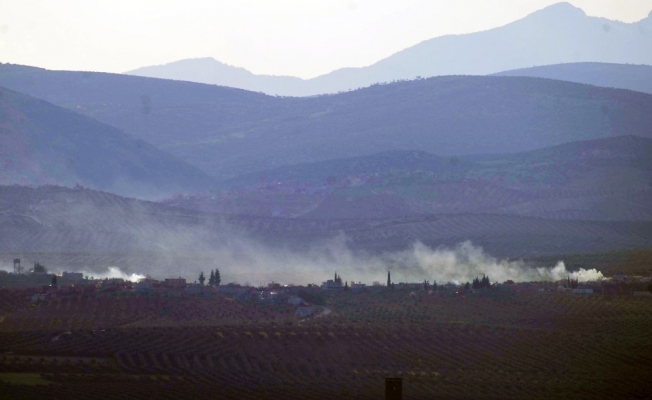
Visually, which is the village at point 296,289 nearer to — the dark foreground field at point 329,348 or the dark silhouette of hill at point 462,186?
the dark foreground field at point 329,348

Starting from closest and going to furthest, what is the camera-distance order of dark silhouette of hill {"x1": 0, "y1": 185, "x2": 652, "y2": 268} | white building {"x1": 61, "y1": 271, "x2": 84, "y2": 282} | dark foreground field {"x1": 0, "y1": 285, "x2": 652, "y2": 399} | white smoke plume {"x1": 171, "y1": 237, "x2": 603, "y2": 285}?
1. dark foreground field {"x1": 0, "y1": 285, "x2": 652, "y2": 399}
2. white building {"x1": 61, "y1": 271, "x2": 84, "y2": 282}
3. white smoke plume {"x1": 171, "y1": 237, "x2": 603, "y2": 285}
4. dark silhouette of hill {"x1": 0, "y1": 185, "x2": 652, "y2": 268}

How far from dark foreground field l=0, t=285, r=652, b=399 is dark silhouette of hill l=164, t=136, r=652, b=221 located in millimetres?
72118

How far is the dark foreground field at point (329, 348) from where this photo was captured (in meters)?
46.2

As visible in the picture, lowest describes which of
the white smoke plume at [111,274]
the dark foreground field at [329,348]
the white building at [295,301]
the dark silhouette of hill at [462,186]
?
the dark foreground field at [329,348]

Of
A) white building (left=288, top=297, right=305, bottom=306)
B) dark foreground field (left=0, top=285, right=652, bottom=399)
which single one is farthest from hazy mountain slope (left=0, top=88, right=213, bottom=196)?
dark foreground field (left=0, top=285, right=652, bottom=399)

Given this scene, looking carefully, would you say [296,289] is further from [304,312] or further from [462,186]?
[462,186]

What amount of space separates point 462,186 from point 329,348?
346ft

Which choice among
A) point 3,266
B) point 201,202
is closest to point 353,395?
point 3,266

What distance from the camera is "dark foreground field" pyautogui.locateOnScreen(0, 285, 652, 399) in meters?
46.2

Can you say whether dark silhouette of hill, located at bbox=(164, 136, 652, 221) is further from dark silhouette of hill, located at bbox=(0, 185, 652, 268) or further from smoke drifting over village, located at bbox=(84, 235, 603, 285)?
smoke drifting over village, located at bbox=(84, 235, 603, 285)

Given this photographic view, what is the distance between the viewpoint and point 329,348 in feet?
177

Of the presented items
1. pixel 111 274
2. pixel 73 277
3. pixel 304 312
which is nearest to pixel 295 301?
pixel 304 312

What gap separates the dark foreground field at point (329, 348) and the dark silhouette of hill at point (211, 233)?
37.9 meters

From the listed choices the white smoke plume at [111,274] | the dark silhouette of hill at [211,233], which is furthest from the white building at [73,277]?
the dark silhouette of hill at [211,233]
